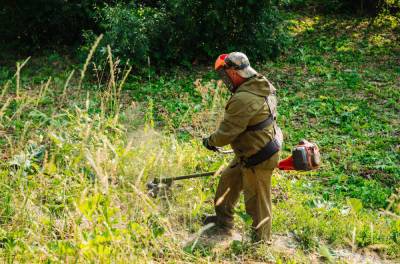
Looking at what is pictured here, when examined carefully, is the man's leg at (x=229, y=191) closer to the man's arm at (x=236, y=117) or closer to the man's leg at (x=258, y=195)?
the man's leg at (x=258, y=195)

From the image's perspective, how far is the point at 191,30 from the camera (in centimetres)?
1012

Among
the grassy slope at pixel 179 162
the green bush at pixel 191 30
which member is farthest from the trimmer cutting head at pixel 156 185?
the green bush at pixel 191 30

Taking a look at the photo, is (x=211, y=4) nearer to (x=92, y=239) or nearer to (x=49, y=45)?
(x=49, y=45)

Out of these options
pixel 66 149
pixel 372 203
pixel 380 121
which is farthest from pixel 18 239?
pixel 380 121

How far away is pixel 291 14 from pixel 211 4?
14.0 ft

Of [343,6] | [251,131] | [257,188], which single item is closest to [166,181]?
[257,188]

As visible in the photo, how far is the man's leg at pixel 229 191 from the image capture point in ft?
16.3

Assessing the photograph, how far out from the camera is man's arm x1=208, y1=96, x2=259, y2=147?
174 inches

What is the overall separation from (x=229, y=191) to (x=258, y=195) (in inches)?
17.1

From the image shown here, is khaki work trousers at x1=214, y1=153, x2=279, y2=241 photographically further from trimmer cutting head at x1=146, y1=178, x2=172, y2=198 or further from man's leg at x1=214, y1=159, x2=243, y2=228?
trimmer cutting head at x1=146, y1=178, x2=172, y2=198

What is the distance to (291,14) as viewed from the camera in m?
13.7

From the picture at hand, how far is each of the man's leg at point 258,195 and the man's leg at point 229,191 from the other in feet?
0.66

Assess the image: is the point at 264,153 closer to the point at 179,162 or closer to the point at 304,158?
the point at 304,158

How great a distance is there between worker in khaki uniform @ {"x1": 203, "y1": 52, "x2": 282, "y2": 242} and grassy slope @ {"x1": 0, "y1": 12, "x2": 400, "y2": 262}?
0.97ft
